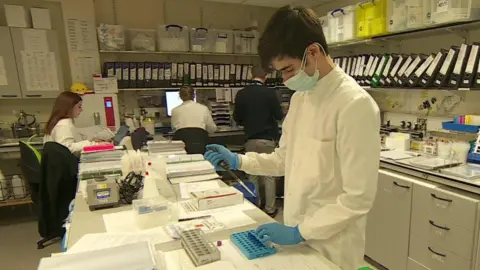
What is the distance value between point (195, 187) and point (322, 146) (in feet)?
2.63

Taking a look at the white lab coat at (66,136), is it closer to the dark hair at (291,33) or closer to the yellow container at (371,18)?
the dark hair at (291,33)

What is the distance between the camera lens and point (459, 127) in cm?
238

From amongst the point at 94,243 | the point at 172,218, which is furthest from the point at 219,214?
the point at 94,243

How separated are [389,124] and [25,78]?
3.90m

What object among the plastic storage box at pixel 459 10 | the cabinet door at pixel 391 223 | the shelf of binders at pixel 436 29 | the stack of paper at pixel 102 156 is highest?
the plastic storage box at pixel 459 10

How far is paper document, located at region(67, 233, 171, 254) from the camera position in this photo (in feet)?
3.47

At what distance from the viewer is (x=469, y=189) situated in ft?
6.00

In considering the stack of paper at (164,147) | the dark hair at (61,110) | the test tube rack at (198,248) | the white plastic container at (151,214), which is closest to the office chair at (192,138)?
the stack of paper at (164,147)

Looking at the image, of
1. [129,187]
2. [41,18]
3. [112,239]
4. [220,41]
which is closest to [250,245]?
[112,239]

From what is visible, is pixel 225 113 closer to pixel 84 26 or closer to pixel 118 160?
pixel 84 26

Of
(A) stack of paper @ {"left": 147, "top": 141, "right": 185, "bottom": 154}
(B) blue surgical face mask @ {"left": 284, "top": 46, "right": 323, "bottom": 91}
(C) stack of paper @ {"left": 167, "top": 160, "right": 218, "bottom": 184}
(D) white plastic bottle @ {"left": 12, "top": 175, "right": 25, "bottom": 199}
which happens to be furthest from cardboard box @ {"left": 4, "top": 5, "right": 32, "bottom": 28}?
(B) blue surgical face mask @ {"left": 284, "top": 46, "right": 323, "bottom": 91}

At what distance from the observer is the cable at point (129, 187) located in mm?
1532

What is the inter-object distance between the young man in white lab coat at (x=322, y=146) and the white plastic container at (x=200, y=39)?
3.06m

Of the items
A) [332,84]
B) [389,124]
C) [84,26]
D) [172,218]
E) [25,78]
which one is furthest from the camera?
[84,26]
